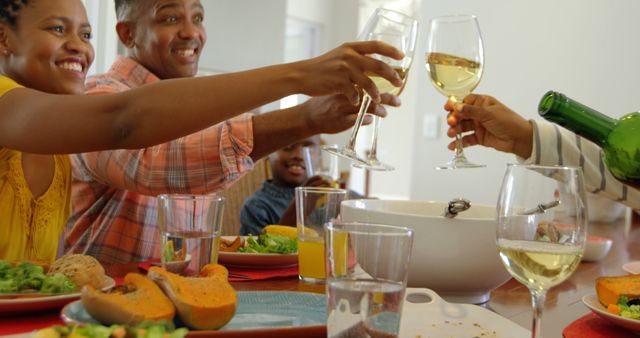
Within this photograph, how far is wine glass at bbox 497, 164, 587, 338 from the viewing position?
26.1 inches

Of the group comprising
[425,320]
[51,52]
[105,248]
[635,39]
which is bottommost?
[105,248]

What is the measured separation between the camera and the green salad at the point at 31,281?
2.60 ft

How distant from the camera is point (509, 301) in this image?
103 cm

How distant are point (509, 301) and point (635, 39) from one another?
2561mm

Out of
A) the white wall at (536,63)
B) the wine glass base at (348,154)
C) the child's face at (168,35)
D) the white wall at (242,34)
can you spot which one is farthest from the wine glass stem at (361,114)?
the white wall at (242,34)

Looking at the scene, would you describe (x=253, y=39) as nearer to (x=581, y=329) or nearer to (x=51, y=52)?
(x=51, y=52)

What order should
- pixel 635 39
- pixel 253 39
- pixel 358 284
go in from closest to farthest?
1. pixel 358 284
2. pixel 635 39
3. pixel 253 39

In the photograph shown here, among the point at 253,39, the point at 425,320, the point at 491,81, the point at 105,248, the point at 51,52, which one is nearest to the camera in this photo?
the point at 425,320

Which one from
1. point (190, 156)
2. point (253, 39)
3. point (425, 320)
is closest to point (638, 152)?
point (425, 320)

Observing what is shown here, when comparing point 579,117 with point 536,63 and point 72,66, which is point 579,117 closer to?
point 72,66

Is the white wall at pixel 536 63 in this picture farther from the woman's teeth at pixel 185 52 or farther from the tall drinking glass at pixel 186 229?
the tall drinking glass at pixel 186 229

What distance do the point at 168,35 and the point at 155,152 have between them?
375 mm

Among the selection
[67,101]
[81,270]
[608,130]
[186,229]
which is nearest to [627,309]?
[608,130]

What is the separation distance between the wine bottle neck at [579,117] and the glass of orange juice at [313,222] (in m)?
0.39
